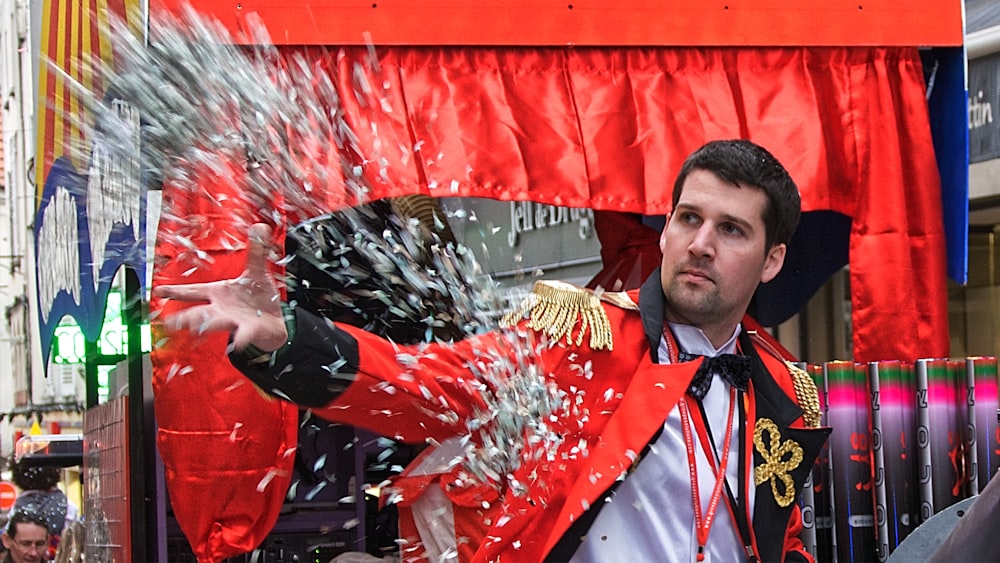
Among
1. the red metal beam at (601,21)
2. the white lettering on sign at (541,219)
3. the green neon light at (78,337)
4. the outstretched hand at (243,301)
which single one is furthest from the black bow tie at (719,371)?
the green neon light at (78,337)

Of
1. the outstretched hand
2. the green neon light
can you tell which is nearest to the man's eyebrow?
the outstretched hand

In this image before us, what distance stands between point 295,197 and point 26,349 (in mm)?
25649

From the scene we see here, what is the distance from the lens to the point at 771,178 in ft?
9.69

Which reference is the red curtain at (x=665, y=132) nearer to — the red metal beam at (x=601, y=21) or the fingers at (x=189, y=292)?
the red metal beam at (x=601, y=21)

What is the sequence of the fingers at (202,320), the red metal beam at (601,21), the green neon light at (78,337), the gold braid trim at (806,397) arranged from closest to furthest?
the fingers at (202,320)
the gold braid trim at (806,397)
the red metal beam at (601,21)
the green neon light at (78,337)

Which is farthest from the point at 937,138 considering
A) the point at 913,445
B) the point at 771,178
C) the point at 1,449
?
the point at 1,449

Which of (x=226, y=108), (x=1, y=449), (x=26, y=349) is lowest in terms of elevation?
(x=1, y=449)

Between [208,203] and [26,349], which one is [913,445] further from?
[26,349]

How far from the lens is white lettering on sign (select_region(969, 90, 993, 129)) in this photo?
6.22 metres

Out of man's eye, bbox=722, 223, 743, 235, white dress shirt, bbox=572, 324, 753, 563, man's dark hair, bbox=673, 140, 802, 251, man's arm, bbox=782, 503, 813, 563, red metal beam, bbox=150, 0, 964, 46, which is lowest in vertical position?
man's arm, bbox=782, 503, 813, 563

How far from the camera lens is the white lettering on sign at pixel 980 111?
245 inches

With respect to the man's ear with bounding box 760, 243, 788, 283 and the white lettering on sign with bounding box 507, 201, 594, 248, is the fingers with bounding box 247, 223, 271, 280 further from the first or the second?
the white lettering on sign with bounding box 507, 201, 594, 248

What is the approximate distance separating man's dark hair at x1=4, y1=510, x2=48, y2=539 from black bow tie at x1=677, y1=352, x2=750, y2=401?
21.0 feet

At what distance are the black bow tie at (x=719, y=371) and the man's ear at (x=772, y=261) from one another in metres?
0.20
